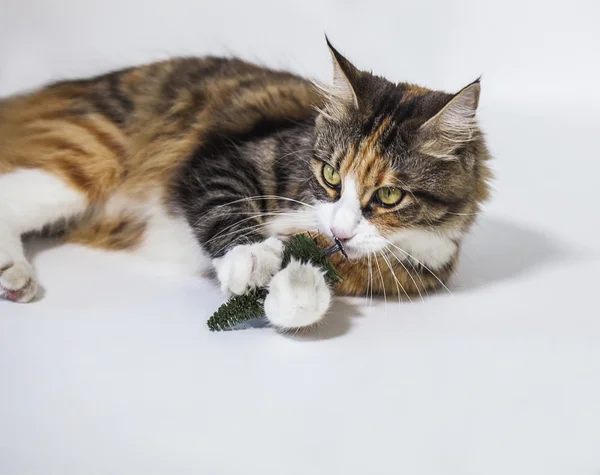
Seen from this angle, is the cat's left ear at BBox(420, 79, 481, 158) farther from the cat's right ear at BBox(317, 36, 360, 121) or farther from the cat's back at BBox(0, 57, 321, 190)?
the cat's back at BBox(0, 57, 321, 190)

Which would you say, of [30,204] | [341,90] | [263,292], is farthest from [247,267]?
[30,204]

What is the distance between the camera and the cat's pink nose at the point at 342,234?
78.8 inches

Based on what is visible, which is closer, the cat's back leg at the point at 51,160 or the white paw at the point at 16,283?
the white paw at the point at 16,283

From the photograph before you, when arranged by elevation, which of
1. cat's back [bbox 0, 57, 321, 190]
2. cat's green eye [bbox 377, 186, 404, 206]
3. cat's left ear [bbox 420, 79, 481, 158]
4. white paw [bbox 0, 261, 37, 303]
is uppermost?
cat's left ear [bbox 420, 79, 481, 158]

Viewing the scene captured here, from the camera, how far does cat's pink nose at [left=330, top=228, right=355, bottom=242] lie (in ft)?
6.57

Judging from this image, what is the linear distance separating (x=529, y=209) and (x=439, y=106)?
1.22 meters

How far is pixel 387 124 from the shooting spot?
2.07m

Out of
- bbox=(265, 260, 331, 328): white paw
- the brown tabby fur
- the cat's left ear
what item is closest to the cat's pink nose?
bbox=(265, 260, 331, 328): white paw

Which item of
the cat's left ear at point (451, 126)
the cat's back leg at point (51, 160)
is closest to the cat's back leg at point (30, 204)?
the cat's back leg at point (51, 160)

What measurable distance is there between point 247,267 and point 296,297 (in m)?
0.18

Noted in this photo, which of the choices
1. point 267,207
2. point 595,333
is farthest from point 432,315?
point 267,207

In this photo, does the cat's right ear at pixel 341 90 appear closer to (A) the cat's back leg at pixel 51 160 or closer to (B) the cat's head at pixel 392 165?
(B) the cat's head at pixel 392 165

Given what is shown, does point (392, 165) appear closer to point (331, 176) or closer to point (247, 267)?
point (331, 176)

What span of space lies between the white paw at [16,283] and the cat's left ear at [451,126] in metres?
1.22
